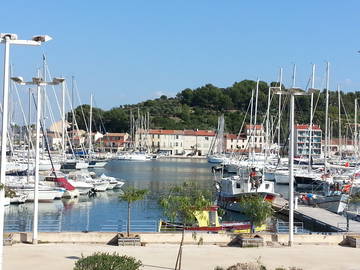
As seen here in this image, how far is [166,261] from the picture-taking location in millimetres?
20406

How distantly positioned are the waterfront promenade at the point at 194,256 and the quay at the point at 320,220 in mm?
11538

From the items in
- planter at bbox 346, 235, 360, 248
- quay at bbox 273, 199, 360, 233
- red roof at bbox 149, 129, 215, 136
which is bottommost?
quay at bbox 273, 199, 360, 233

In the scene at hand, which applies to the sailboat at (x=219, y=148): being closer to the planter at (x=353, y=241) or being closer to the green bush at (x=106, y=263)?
the planter at (x=353, y=241)

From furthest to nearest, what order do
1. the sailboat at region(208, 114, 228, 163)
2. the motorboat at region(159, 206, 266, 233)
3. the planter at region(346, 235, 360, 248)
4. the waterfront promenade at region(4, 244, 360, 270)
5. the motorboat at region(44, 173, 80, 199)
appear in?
the sailboat at region(208, 114, 228, 163) → the motorboat at region(44, 173, 80, 199) → the motorboat at region(159, 206, 266, 233) → the planter at region(346, 235, 360, 248) → the waterfront promenade at region(4, 244, 360, 270)

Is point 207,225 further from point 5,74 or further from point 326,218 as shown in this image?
point 5,74

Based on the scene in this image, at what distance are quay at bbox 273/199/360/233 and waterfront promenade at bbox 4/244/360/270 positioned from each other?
11538mm

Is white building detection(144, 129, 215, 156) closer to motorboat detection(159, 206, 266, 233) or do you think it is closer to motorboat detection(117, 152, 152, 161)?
motorboat detection(117, 152, 152, 161)

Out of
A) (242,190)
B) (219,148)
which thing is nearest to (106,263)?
(242,190)

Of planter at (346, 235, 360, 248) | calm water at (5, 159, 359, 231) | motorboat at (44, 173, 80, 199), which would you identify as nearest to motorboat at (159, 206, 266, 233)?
calm water at (5, 159, 359, 231)

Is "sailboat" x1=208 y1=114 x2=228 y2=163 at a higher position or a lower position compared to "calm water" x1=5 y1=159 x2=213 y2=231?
higher

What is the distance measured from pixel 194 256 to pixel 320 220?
20.2m

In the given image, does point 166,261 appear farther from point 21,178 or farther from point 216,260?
point 21,178

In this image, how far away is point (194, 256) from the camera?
2156 centimetres

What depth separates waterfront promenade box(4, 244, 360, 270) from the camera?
19.7 metres
